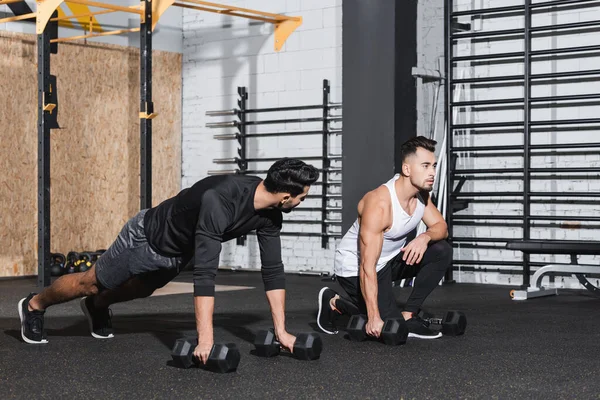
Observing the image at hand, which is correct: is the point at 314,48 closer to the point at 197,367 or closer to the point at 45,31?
the point at 45,31

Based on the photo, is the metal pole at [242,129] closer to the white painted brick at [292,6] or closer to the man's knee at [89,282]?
the white painted brick at [292,6]

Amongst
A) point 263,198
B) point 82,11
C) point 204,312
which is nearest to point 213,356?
point 204,312

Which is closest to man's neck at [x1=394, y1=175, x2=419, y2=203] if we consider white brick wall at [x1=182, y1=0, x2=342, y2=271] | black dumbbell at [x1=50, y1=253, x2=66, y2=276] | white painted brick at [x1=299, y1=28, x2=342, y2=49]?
white brick wall at [x1=182, y1=0, x2=342, y2=271]

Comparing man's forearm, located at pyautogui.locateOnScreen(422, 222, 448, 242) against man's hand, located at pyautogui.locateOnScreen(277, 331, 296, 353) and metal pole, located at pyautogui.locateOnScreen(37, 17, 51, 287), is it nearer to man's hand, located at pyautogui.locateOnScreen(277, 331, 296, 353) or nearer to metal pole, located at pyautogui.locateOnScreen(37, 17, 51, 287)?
man's hand, located at pyautogui.locateOnScreen(277, 331, 296, 353)

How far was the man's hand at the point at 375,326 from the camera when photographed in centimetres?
371

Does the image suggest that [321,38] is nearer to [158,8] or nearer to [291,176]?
[158,8]

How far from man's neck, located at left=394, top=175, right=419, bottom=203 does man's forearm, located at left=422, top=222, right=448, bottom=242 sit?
28cm

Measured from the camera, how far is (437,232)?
4078 mm

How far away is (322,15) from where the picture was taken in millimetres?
7887

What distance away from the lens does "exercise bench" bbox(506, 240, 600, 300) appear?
5527 mm

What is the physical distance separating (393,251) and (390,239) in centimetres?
13

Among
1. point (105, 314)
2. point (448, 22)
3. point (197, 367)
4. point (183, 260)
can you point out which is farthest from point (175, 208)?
point (448, 22)

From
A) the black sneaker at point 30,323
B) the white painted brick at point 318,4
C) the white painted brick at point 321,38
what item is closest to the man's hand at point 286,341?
the black sneaker at point 30,323

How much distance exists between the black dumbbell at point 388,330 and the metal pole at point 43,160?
9.75 feet
